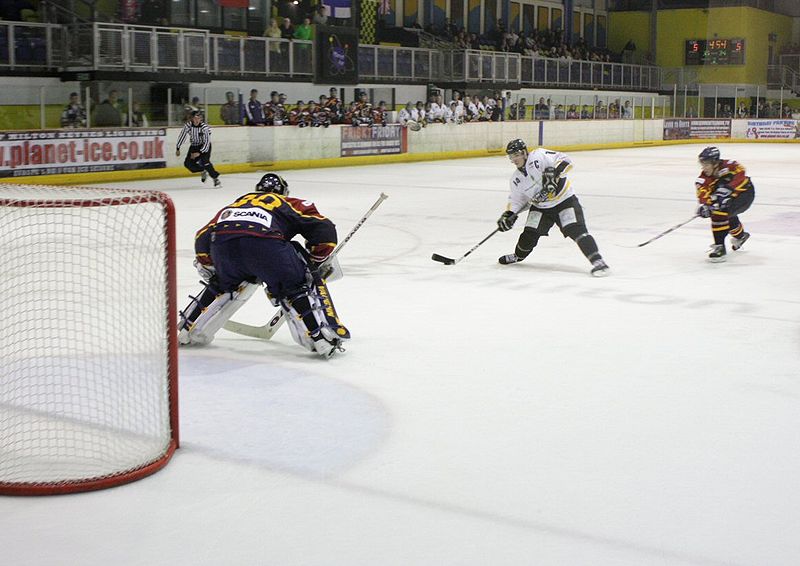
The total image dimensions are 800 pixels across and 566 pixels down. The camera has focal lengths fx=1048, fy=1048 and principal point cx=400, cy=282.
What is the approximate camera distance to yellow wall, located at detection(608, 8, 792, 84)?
4250 centimetres

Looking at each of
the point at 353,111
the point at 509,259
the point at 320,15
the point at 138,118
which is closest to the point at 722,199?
the point at 509,259

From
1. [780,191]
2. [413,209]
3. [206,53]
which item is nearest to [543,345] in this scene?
[413,209]

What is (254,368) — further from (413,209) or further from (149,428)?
(413,209)

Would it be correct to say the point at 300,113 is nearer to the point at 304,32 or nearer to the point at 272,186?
the point at 304,32

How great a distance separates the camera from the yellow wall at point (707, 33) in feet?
139

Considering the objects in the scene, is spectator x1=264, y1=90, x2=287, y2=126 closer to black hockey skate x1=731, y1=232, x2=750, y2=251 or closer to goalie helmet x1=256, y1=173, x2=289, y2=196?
black hockey skate x1=731, y1=232, x2=750, y2=251

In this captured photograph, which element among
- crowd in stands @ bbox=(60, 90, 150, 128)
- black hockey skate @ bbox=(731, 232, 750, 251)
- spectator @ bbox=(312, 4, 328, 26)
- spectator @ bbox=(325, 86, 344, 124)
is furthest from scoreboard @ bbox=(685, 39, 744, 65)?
black hockey skate @ bbox=(731, 232, 750, 251)

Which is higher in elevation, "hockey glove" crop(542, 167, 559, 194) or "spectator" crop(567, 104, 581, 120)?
"spectator" crop(567, 104, 581, 120)

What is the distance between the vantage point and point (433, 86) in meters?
28.4

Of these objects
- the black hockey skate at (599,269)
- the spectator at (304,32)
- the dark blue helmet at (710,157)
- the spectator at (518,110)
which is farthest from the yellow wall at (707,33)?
the black hockey skate at (599,269)

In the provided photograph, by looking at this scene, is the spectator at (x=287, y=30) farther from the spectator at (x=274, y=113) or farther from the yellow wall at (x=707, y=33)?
the yellow wall at (x=707, y=33)

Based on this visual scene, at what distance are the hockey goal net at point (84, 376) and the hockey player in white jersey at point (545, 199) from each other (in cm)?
316

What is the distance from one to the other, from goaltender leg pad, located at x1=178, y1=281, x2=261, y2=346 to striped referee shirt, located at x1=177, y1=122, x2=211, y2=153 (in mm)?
11391

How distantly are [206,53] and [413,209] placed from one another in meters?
8.88
